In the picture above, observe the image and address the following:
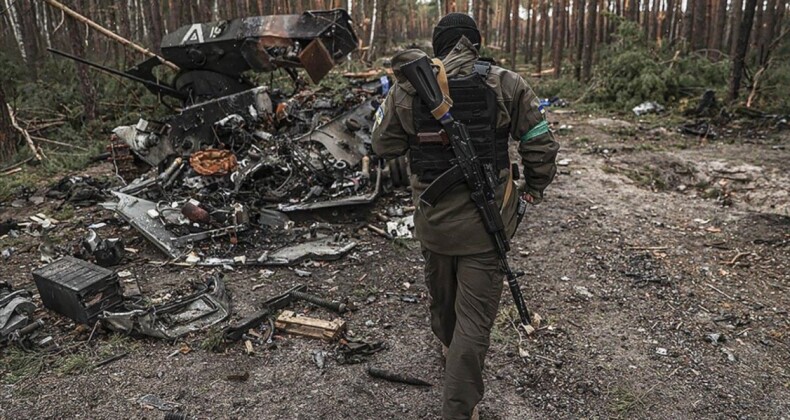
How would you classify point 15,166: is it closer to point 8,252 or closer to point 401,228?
point 8,252

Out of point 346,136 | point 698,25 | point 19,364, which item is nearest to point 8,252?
point 19,364

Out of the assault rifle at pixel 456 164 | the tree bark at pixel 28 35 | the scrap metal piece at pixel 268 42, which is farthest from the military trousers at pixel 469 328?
the tree bark at pixel 28 35

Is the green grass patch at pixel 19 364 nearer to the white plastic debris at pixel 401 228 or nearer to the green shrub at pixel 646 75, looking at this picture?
the white plastic debris at pixel 401 228

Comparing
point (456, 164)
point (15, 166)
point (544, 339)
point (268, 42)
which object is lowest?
point (544, 339)

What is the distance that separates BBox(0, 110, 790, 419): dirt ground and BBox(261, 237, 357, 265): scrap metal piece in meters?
0.10

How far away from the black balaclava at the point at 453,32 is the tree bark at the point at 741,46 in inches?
383

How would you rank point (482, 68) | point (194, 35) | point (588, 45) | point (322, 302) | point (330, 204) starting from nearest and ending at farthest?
1. point (482, 68)
2. point (322, 302)
3. point (330, 204)
4. point (194, 35)
5. point (588, 45)

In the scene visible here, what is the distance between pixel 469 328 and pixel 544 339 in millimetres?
1339

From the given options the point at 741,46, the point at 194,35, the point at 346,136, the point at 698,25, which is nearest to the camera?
the point at 346,136

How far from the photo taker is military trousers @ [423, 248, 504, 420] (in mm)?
2676

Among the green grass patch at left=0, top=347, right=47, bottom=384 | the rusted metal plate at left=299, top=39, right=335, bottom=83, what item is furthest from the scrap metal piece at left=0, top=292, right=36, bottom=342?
the rusted metal plate at left=299, top=39, right=335, bottom=83

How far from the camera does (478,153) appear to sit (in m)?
2.71

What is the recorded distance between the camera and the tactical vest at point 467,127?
2.62 m

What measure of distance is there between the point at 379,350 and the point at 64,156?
826cm
